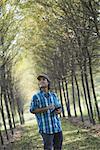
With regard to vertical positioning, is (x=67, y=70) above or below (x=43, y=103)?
above

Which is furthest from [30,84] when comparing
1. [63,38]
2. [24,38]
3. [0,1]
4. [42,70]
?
[0,1]

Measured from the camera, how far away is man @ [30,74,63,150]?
7.38 m

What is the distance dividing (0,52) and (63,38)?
3.51m

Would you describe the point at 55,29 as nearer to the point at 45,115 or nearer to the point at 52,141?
the point at 45,115

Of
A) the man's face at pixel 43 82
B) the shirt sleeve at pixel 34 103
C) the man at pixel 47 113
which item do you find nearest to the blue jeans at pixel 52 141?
the man at pixel 47 113

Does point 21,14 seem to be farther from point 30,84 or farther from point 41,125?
point 30,84

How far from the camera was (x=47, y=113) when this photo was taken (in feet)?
24.2

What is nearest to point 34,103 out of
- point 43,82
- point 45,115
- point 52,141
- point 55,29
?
point 45,115

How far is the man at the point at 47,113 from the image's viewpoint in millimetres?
7379

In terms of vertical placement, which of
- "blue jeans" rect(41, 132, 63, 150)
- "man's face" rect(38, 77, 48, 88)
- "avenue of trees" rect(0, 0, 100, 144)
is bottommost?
"blue jeans" rect(41, 132, 63, 150)

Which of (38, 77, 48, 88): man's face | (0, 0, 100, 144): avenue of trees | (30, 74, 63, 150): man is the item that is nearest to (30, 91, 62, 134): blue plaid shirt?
(30, 74, 63, 150): man

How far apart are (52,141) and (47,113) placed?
0.56m

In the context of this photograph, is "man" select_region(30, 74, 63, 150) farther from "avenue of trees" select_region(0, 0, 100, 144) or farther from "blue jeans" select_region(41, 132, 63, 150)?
"avenue of trees" select_region(0, 0, 100, 144)

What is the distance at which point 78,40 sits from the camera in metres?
19.4
